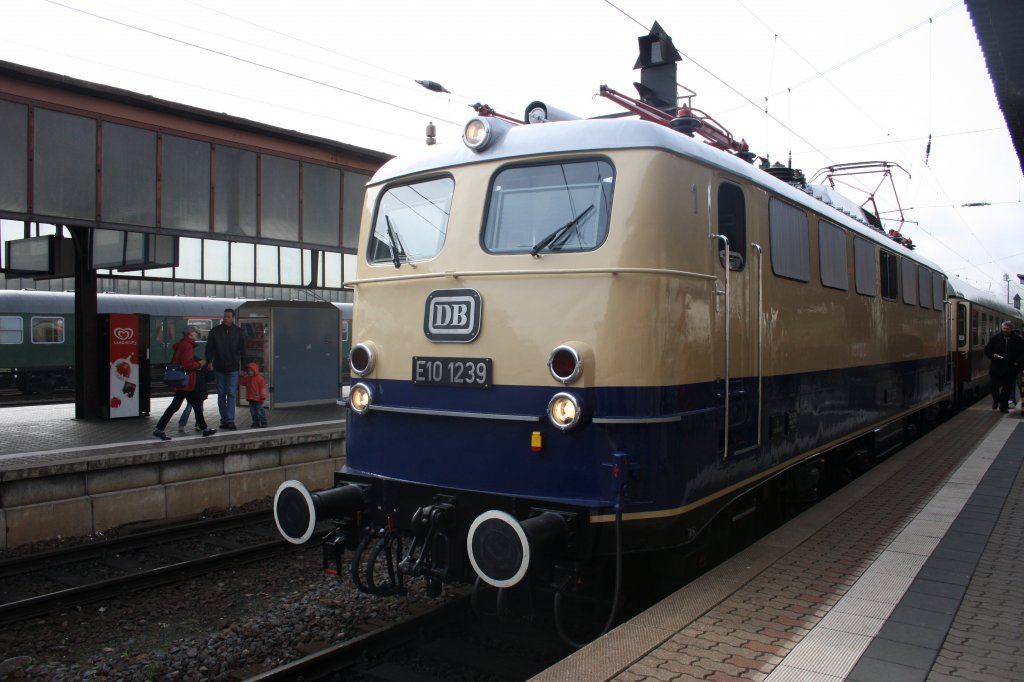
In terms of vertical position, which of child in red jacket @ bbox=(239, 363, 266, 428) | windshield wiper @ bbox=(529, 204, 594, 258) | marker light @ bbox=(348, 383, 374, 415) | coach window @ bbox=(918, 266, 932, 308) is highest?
coach window @ bbox=(918, 266, 932, 308)

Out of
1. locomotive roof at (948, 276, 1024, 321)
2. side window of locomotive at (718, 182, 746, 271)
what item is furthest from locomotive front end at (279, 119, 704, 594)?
locomotive roof at (948, 276, 1024, 321)

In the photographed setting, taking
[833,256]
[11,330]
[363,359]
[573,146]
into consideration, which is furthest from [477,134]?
[11,330]

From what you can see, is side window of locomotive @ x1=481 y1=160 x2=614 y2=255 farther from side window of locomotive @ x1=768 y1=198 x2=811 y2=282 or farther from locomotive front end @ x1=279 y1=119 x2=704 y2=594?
side window of locomotive @ x1=768 y1=198 x2=811 y2=282

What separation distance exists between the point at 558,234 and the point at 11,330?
2425cm

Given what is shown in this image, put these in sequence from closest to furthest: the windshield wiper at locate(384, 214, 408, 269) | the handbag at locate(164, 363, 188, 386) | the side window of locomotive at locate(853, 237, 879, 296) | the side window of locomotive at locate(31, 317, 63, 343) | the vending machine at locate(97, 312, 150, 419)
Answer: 1. the windshield wiper at locate(384, 214, 408, 269)
2. the side window of locomotive at locate(853, 237, 879, 296)
3. the handbag at locate(164, 363, 188, 386)
4. the vending machine at locate(97, 312, 150, 419)
5. the side window of locomotive at locate(31, 317, 63, 343)

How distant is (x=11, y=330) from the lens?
77.7 ft

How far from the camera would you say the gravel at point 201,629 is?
5.20m

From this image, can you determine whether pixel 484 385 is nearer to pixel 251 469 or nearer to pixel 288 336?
pixel 251 469

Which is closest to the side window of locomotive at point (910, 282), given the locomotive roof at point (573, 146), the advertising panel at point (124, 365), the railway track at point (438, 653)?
the locomotive roof at point (573, 146)

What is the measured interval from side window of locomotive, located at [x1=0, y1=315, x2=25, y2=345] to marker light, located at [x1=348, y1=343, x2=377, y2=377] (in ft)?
74.8

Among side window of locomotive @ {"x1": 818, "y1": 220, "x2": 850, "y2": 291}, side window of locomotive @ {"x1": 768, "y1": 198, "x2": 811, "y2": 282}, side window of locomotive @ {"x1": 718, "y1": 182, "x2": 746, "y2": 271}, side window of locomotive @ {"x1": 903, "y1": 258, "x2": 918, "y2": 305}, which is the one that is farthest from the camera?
side window of locomotive @ {"x1": 903, "y1": 258, "x2": 918, "y2": 305}

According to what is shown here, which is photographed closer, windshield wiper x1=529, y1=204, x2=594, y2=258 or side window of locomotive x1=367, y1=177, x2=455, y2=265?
windshield wiper x1=529, y1=204, x2=594, y2=258

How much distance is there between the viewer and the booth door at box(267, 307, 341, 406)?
590 inches

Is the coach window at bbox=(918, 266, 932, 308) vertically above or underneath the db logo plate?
above
